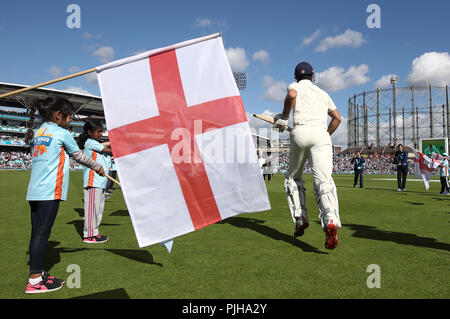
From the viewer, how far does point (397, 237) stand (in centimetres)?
466

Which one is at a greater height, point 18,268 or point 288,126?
point 288,126

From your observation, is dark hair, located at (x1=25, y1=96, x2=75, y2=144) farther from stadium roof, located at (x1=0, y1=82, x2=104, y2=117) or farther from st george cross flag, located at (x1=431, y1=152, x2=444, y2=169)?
stadium roof, located at (x1=0, y1=82, x2=104, y2=117)

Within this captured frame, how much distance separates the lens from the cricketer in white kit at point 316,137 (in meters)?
3.68

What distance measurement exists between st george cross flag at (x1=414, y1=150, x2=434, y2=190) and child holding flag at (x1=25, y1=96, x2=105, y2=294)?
41.9 feet

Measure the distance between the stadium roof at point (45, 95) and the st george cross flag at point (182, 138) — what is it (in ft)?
187

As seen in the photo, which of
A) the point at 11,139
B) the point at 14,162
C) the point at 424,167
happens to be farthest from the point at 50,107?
the point at 11,139

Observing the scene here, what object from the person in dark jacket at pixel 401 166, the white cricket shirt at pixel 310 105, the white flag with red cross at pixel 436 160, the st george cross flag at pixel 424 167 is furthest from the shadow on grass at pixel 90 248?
the person in dark jacket at pixel 401 166

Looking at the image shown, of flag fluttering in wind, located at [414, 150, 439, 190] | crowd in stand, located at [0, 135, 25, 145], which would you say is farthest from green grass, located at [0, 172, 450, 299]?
crowd in stand, located at [0, 135, 25, 145]

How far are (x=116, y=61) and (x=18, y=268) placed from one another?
2.56 metres

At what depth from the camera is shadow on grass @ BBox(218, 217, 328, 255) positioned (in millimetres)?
4164

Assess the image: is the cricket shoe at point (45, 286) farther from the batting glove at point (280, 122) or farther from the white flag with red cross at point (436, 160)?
the white flag with red cross at point (436, 160)
